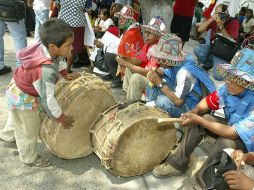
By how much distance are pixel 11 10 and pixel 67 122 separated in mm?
2221

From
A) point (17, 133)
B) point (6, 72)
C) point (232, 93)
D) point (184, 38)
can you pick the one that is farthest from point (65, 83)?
point (184, 38)

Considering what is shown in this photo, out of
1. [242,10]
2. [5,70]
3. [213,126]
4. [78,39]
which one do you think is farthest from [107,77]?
[242,10]

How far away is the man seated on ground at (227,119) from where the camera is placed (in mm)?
2529

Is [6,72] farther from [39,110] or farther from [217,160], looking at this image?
[217,160]

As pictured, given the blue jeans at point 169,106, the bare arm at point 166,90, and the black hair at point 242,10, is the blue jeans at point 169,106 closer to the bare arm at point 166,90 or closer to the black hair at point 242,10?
the bare arm at point 166,90

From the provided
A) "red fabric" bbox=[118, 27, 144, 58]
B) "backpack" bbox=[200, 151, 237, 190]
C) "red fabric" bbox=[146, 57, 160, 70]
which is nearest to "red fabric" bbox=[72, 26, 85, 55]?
"red fabric" bbox=[118, 27, 144, 58]

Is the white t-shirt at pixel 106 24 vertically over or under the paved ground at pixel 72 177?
over

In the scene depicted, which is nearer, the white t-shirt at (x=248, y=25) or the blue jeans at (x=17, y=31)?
the blue jeans at (x=17, y=31)

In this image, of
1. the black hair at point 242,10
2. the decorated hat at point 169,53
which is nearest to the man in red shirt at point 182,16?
the decorated hat at point 169,53

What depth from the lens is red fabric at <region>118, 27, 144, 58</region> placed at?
4.20 m

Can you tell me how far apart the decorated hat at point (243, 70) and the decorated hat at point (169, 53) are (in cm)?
69

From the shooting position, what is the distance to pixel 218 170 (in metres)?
2.17

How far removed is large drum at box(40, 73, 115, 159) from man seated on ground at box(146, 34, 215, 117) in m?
0.54

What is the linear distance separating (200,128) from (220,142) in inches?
9.8
